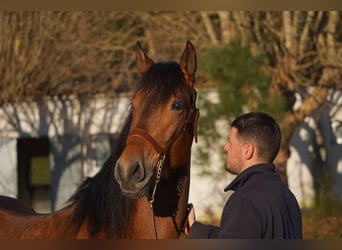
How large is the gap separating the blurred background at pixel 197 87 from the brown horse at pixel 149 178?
20.2 feet

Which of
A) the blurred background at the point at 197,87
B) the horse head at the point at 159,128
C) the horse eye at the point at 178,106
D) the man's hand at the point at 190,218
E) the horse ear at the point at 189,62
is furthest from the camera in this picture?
the blurred background at the point at 197,87

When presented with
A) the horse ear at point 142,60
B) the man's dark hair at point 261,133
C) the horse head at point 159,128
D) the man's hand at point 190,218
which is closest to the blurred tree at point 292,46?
the horse ear at point 142,60

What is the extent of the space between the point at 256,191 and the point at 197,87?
948cm

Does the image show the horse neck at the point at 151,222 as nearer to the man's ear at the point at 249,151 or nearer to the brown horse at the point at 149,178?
the brown horse at the point at 149,178

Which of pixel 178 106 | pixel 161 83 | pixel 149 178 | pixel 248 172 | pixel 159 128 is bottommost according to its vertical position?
pixel 149 178

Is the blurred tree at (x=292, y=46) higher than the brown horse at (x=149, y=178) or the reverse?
higher

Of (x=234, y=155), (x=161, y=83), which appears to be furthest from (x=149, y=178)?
(x=234, y=155)

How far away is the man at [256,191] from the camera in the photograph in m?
2.33

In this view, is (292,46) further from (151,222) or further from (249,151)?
(249,151)

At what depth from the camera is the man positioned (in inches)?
91.8

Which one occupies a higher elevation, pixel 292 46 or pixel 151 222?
pixel 292 46

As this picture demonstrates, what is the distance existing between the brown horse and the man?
1.00 meters

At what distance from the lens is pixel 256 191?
94.0 inches
